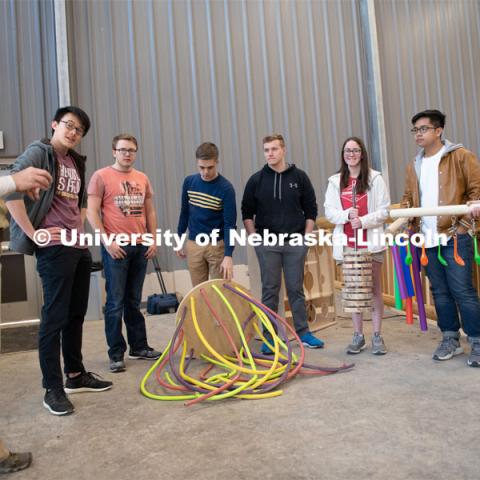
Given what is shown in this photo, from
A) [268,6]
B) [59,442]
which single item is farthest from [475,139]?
[59,442]

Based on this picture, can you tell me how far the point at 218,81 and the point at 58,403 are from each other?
4.08 meters

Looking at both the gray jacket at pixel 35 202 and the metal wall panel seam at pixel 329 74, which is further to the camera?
the metal wall panel seam at pixel 329 74

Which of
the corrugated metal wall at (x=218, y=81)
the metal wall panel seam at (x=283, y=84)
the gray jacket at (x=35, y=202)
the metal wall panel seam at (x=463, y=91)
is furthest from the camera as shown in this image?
the metal wall panel seam at (x=463, y=91)

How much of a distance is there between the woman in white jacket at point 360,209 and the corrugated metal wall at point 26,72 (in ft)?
10.8

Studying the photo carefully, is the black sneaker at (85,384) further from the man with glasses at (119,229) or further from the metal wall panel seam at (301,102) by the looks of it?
the metal wall panel seam at (301,102)

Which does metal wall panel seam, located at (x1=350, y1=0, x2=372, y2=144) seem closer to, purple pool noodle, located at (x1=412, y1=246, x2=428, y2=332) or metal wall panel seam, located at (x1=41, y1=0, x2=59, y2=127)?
purple pool noodle, located at (x1=412, y1=246, x2=428, y2=332)

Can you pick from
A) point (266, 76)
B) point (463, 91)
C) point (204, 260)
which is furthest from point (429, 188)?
point (463, 91)

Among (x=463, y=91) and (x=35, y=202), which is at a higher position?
(x=463, y=91)

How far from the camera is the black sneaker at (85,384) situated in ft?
7.86

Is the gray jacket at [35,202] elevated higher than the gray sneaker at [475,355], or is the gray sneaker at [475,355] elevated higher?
the gray jacket at [35,202]

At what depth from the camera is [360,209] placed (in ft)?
9.59

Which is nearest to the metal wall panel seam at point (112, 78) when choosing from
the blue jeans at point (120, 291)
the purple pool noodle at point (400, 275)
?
the blue jeans at point (120, 291)

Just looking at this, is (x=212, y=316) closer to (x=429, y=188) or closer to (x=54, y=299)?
(x=54, y=299)

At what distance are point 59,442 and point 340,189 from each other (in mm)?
2104
